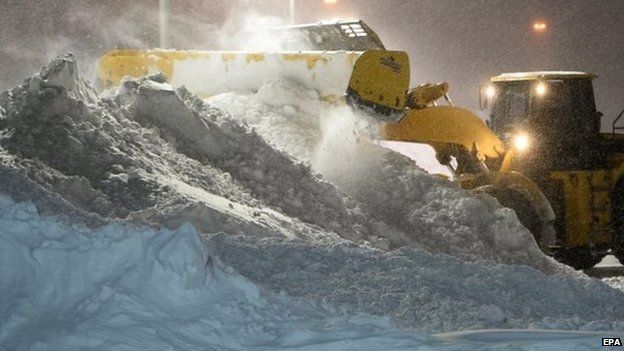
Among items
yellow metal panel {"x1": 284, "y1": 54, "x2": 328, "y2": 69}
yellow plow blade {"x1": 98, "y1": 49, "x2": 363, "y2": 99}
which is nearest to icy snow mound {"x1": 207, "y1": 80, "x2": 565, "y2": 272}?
yellow plow blade {"x1": 98, "y1": 49, "x2": 363, "y2": 99}

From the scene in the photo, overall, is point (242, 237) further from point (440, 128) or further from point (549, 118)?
point (549, 118)

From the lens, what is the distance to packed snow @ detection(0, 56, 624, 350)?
12.7ft

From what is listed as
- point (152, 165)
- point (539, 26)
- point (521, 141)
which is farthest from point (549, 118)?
point (539, 26)

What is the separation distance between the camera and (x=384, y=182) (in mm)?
8820

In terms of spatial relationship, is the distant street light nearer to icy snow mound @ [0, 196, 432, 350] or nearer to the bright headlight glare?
the bright headlight glare

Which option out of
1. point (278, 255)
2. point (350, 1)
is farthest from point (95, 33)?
point (350, 1)

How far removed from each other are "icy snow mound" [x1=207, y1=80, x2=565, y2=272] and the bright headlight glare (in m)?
1.46

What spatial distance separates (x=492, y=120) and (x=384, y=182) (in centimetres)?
197

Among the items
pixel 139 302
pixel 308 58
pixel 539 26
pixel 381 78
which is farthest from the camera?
pixel 539 26

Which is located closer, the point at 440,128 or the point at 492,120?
the point at 440,128

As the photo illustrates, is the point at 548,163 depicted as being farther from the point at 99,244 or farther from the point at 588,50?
the point at 588,50

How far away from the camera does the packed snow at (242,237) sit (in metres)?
3.87

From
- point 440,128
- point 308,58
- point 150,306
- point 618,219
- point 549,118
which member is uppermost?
point 308,58

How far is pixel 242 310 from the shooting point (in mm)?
Answer: 4055
